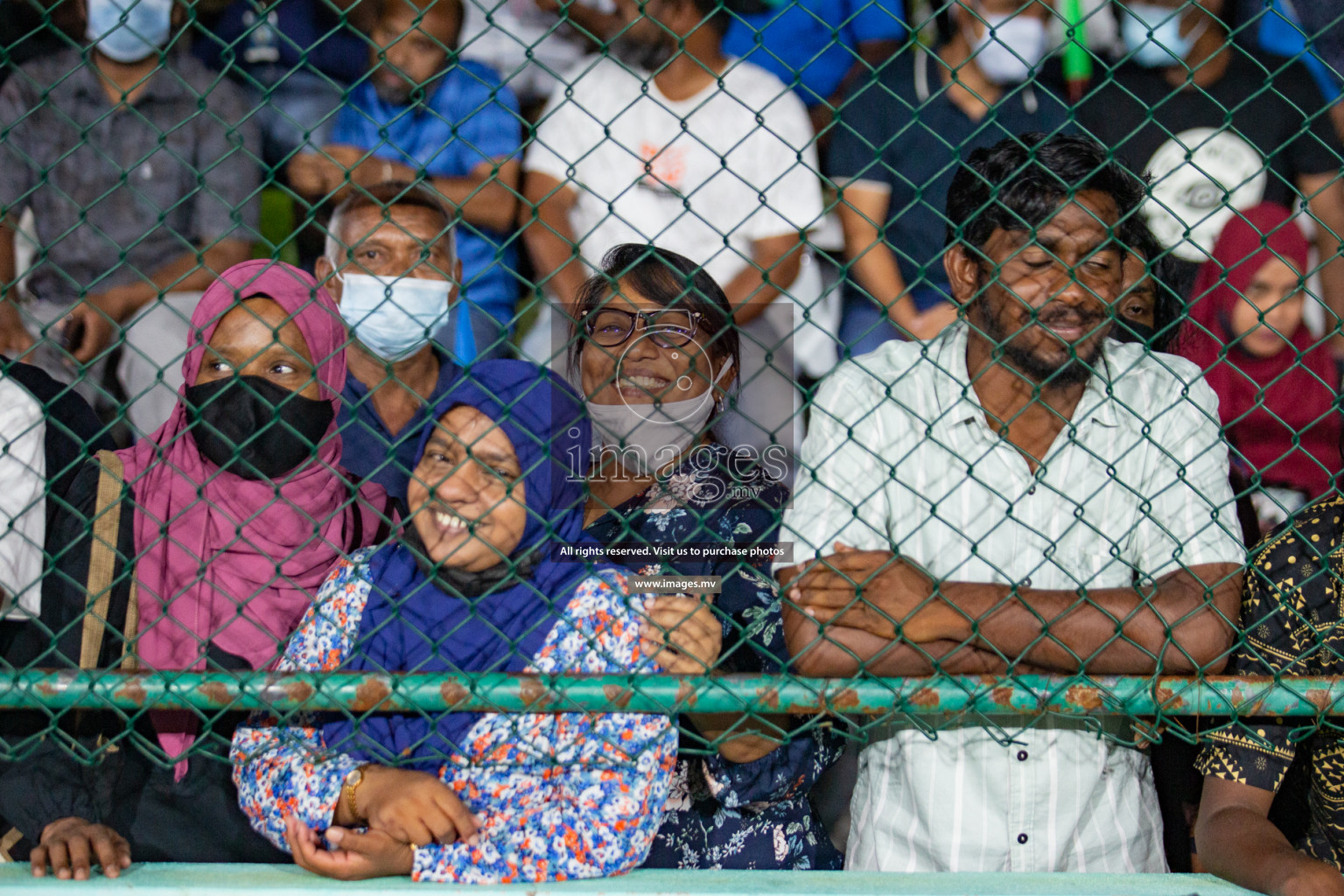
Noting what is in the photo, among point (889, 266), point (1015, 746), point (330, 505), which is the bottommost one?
point (1015, 746)

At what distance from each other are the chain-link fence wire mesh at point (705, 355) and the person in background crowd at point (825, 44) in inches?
0.5

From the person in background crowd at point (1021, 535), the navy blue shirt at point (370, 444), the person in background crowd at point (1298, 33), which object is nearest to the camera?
the person in background crowd at point (1021, 535)

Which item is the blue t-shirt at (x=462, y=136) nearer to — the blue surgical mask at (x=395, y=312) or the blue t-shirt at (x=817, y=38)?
the blue surgical mask at (x=395, y=312)

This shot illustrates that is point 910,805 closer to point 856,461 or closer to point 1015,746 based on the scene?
point 1015,746

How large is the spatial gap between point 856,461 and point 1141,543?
59 centimetres

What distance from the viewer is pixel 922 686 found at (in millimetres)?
2131

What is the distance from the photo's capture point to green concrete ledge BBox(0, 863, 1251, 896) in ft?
6.98

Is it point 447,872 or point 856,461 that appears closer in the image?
point 447,872

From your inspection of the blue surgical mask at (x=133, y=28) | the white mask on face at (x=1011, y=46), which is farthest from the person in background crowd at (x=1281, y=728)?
the blue surgical mask at (x=133, y=28)

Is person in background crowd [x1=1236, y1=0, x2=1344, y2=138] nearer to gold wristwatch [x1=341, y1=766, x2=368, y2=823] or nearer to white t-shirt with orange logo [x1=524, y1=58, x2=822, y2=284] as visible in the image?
white t-shirt with orange logo [x1=524, y1=58, x2=822, y2=284]

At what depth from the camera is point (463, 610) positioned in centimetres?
228

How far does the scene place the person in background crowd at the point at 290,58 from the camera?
3738 mm

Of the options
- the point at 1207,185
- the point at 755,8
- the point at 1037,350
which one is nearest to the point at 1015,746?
the point at 1037,350

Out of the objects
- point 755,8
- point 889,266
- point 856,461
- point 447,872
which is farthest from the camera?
point 755,8
